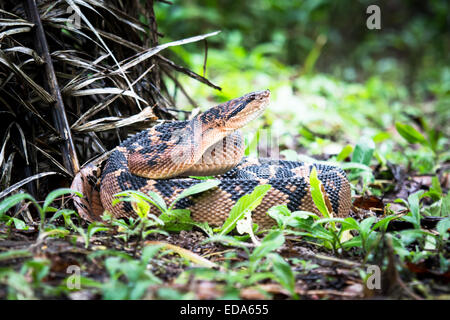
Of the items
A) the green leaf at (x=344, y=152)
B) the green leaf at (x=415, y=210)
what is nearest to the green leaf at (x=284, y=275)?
the green leaf at (x=415, y=210)

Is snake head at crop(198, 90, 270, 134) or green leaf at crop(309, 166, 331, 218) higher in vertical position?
snake head at crop(198, 90, 270, 134)

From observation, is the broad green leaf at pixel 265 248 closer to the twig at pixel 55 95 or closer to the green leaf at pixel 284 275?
the green leaf at pixel 284 275

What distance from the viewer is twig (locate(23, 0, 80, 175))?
3865 millimetres

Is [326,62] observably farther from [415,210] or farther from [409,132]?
[415,210]

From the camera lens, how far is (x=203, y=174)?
4.25 meters

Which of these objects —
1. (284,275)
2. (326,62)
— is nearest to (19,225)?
(284,275)

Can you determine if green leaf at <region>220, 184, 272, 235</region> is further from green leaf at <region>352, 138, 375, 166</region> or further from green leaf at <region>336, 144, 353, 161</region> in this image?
green leaf at <region>336, 144, 353, 161</region>

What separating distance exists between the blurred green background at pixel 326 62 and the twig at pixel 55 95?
3.71 m

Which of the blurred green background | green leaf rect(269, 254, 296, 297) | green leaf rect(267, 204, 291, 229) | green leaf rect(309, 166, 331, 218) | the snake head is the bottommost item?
green leaf rect(269, 254, 296, 297)

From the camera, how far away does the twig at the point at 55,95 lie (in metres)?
3.86

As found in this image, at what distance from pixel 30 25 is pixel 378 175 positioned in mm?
4254

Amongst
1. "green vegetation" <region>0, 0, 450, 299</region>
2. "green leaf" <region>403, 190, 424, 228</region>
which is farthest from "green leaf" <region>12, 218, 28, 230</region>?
"green leaf" <region>403, 190, 424, 228</region>

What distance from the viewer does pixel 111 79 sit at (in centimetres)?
424
